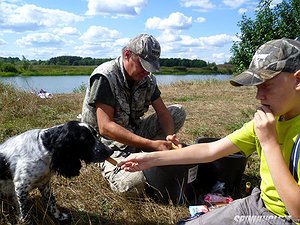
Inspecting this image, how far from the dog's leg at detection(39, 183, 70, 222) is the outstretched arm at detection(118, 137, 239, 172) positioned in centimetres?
101

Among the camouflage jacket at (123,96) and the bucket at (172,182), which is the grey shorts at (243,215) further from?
the camouflage jacket at (123,96)

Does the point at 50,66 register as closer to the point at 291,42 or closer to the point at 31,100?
the point at 31,100

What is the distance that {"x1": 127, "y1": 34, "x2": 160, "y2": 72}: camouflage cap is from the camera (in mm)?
3637

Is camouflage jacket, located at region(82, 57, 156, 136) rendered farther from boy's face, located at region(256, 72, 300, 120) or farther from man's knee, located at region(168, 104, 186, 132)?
boy's face, located at region(256, 72, 300, 120)

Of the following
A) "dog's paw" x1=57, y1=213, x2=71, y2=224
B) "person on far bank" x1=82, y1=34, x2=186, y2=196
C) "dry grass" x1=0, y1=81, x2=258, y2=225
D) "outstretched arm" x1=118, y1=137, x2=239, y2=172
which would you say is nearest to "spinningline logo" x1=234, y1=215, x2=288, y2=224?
"outstretched arm" x1=118, y1=137, x2=239, y2=172

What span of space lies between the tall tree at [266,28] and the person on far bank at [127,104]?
16.4m

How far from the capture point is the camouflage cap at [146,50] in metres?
3.64

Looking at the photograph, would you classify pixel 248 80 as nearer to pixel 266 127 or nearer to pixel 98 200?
pixel 266 127

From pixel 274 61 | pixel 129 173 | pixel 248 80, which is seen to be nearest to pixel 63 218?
pixel 129 173

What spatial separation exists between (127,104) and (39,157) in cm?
133

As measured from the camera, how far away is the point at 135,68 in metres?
3.76

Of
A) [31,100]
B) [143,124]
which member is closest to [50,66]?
[31,100]

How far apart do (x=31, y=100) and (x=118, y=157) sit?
5.26 meters

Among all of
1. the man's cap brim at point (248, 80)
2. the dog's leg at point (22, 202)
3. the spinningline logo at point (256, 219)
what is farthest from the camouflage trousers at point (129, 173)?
the man's cap brim at point (248, 80)
